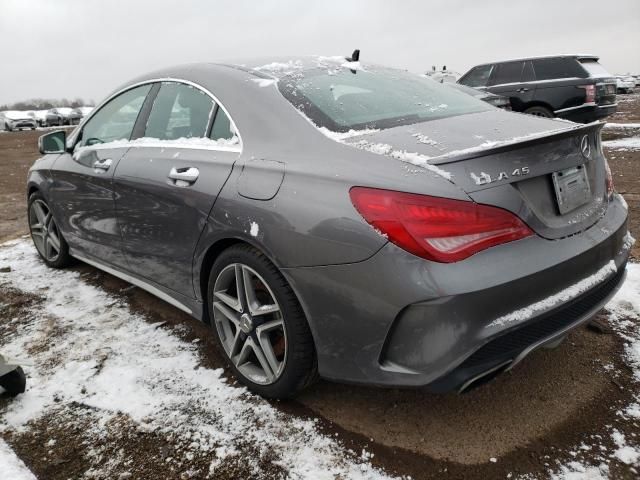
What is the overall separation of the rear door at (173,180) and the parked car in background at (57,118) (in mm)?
36032

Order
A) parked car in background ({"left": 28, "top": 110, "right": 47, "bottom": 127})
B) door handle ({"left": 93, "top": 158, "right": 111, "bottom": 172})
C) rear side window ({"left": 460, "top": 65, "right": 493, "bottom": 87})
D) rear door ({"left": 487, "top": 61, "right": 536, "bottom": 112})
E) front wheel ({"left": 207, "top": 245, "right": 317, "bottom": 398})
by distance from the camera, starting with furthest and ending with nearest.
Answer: parked car in background ({"left": 28, "top": 110, "right": 47, "bottom": 127}), rear side window ({"left": 460, "top": 65, "right": 493, "bottom": 87}), rear door ({"left": 487, "top": 61, "right": 536, "bottom": 112}), door handle ({"left": 93, "top": 158, "right": 111, "bottom": 172}), front wheel ({"left": 207, "top": 245, "right": 317, "bottom": 398})

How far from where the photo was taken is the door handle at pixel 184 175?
241cm

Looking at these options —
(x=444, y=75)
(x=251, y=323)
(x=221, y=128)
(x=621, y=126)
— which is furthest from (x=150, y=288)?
(x=444, y=75)

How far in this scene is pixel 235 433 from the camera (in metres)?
2.11

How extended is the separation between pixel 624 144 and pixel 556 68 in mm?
1930

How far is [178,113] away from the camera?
2.76m

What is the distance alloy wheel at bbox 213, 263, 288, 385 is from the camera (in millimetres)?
2212

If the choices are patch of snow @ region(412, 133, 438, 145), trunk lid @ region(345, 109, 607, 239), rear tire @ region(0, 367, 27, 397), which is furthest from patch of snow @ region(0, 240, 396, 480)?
patch of snow @ region(412, 133, 438, 145)

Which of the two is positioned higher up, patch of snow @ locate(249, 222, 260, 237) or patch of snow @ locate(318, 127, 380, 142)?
patch of snow @ locate(318, 127, 380, 142)

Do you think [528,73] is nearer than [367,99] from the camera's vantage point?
No

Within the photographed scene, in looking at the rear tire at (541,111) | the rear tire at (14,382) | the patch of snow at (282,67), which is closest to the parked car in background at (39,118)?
the rear tire at (541,111)

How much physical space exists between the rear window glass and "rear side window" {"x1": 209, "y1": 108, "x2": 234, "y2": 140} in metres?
9.22

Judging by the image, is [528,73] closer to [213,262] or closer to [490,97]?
[490,97]

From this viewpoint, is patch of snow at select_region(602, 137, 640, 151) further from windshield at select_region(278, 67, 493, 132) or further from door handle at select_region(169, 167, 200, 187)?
door handle at select_region(169, 167, 200, 187)
